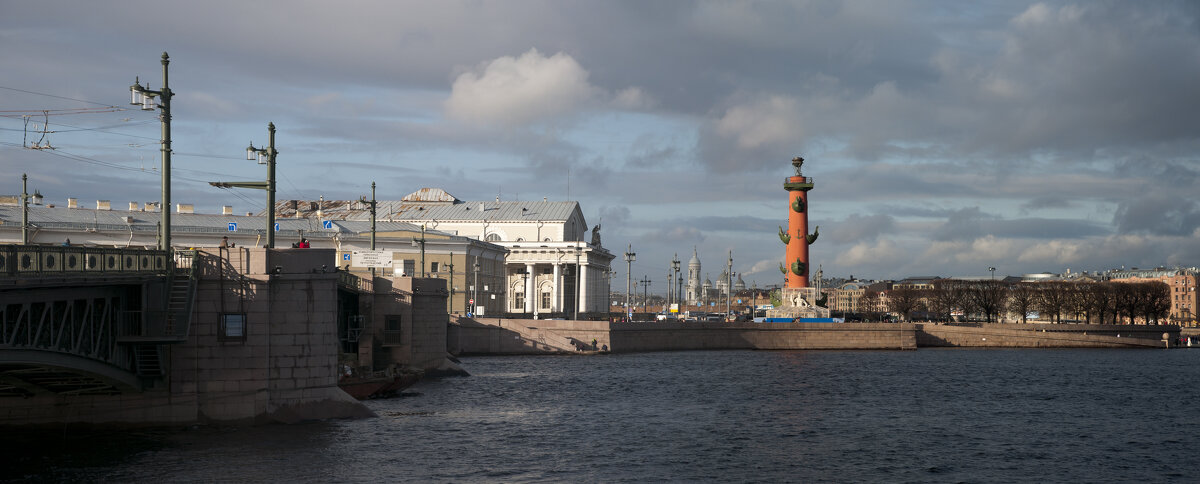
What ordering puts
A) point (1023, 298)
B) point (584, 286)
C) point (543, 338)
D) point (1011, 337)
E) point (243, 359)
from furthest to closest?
point (1023, 298)
point (584, 286)
point (1011, 337)
point (543, 338)
point (243, 359)

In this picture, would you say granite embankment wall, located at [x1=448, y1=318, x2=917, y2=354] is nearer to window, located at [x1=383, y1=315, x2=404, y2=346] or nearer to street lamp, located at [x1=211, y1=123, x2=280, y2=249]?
window, located at [x1=383, y1=315, x2=404, y2=346]

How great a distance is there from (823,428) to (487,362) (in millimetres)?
40487

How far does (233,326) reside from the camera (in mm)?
32781

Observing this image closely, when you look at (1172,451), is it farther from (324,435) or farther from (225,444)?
(225,444)

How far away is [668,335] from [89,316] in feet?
250

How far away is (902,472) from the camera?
3284 centimetres

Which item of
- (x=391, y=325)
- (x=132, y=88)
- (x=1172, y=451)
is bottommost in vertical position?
(x=1172, y=451)

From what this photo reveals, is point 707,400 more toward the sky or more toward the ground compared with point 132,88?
more toward the ground

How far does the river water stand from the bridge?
1971 mm

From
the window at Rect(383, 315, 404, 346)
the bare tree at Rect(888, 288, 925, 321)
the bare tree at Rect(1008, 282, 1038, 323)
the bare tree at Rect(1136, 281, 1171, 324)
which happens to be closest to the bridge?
the window at Rect(383, 315, 404, 346)

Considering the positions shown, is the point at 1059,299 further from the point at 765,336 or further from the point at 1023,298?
the point at 765,336

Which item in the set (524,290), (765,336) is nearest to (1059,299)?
(765,336)

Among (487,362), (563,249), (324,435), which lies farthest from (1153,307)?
(324,435)

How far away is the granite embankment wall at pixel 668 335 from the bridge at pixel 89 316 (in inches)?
2146
